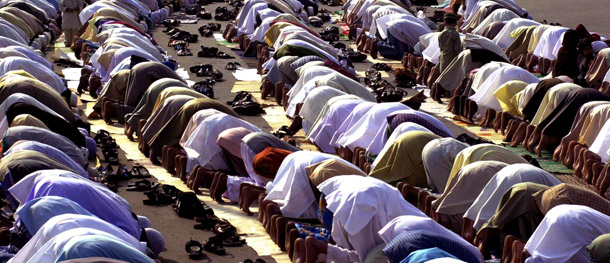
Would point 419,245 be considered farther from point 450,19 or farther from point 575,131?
point 450,19

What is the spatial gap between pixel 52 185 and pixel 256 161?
367 cm

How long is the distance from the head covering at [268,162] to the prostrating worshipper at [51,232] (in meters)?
4.23

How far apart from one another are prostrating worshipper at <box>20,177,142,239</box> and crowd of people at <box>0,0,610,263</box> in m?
0.02

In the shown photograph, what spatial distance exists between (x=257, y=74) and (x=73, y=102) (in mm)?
5474

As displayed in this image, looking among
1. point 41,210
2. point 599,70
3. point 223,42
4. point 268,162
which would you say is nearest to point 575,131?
point 599,70

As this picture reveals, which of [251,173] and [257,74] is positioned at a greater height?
[251,173]

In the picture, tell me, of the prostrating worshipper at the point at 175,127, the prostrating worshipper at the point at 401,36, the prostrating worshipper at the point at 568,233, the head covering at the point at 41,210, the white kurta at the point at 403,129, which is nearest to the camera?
the head covering at the point at 41,210

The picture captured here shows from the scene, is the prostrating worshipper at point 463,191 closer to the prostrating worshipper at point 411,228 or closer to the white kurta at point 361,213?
the white kurta at point 361,213

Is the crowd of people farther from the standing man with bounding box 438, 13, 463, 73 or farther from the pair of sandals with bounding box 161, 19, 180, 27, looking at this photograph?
the pair of sandals with bounding box 161, 19, 180, 27

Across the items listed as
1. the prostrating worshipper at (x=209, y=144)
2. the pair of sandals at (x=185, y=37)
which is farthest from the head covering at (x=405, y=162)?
the pair of sandals at (x=185, y=37)

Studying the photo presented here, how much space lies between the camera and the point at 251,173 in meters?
16.7

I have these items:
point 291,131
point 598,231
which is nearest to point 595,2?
point 291,131

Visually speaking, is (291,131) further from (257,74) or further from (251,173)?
(257,74)

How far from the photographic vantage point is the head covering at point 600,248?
12.0m
